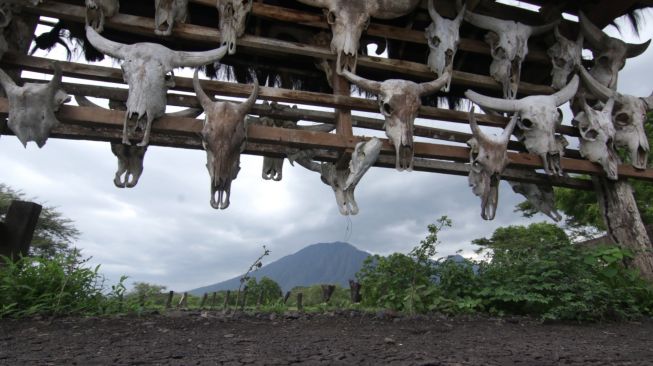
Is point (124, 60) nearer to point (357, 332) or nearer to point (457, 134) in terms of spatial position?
point (357, 332)

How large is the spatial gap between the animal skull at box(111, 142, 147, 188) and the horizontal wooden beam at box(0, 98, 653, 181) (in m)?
0.65

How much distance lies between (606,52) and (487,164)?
3408 millimetres

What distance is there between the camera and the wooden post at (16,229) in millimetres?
4961

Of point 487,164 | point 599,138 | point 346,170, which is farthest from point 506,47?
point 346,170

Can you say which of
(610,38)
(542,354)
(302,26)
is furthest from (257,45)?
(610,38)

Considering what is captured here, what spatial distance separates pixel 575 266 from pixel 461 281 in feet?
4.17

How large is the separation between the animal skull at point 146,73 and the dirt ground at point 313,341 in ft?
5.77

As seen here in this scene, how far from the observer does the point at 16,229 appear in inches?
196

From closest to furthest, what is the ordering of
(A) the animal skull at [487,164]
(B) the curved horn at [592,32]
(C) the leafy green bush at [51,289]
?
(C) the leafy green bush at [51,289]
(A) the animal skull at [487,164]
(B) the curved horn at [592,32]

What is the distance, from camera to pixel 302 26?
6777 millimetres

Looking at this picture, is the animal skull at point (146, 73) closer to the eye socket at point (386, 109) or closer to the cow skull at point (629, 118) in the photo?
the eye socket at point (386, 109)

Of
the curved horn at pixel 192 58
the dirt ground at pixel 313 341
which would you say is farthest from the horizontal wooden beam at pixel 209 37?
the dirt ground at pixel 313 341

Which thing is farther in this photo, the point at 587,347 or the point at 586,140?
the point at 586,140

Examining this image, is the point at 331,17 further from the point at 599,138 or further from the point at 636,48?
the point at 636,48
